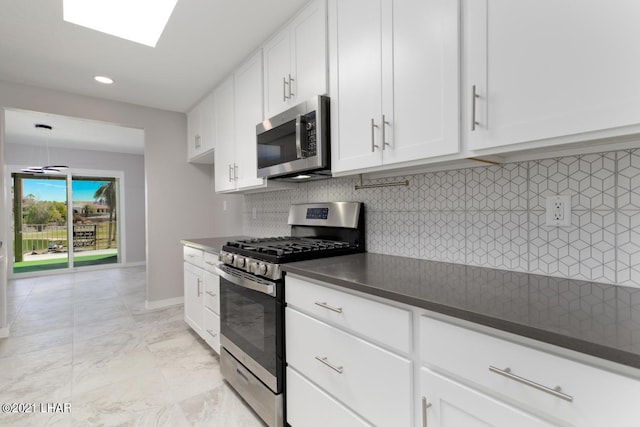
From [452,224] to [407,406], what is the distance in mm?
856

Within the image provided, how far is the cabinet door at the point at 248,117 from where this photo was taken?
7.74 ft

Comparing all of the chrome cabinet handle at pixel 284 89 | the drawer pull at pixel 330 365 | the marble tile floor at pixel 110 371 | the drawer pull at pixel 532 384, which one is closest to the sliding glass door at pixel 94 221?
the marble tile floor at pixel 110 371

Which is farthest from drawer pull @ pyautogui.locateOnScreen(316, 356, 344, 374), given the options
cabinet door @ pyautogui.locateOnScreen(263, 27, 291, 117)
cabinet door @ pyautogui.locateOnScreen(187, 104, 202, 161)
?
cabinet door @ pyautogui.locateOnScreen(187, 104, 202, 161)

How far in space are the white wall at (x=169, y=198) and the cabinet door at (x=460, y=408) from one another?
2839mm

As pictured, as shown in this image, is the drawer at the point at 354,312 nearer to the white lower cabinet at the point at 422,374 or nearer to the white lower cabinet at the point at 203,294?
the white lower cabinet at the point at 422,374

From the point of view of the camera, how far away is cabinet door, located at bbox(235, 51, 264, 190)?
7.74 feet

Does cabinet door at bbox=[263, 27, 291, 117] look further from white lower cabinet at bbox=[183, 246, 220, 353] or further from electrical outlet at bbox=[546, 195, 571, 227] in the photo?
electrical outlet at bbox=[546, 195, 571, 227]

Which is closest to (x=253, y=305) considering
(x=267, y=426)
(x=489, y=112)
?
(x=267, y=426)

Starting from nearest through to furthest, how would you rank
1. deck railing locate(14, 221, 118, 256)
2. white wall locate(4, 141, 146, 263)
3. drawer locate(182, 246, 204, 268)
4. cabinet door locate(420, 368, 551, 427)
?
1. cabinet door locate(420, 368, 551, 427)
2. drawer locate(182, 246, 204, 268)
3. deck railing locate(14, 221, 118, 256)
4. white wall locate(4, 141, 146, 263)

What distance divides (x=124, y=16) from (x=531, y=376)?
2937 mm

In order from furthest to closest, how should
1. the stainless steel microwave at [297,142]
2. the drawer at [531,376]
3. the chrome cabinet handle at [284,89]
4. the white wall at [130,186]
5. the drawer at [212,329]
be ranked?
the white wall at [130,186] < the drawer at [212,329] < the chrome cabinet handle at [284,89] < the stainless steel microwave at [297,142] < the drawer at [531,376]

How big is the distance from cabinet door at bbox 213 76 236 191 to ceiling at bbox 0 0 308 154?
145 millimetres

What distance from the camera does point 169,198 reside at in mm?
3824

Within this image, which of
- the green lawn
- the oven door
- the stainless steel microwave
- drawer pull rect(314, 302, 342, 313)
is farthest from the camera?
Result: the green lawn
